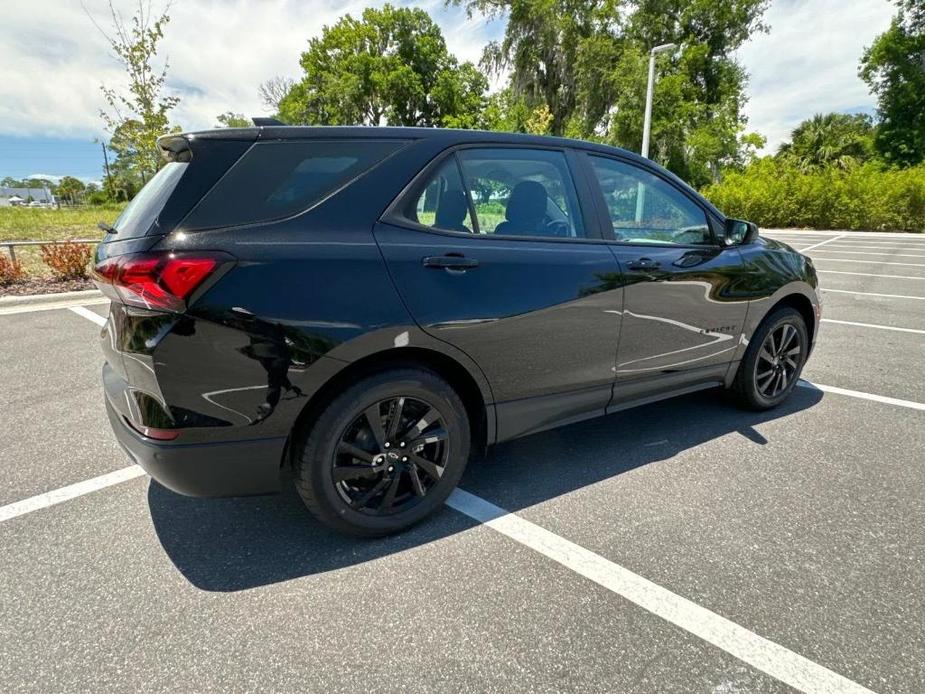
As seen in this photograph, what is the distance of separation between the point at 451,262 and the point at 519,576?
4.28 feet

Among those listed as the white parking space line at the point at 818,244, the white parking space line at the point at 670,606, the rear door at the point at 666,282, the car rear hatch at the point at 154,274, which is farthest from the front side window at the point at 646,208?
the white parking space line at the point at 818,244

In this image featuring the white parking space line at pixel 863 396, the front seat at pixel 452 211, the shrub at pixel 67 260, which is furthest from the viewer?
the shrub at pixel 67 260

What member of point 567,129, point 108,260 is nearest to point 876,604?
point 108,260

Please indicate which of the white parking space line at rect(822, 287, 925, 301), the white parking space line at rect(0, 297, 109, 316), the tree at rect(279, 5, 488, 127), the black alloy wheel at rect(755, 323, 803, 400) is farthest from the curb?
the tree at rect(279, 5, 488, 127)

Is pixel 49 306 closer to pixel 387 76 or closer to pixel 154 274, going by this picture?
pixel 154 274

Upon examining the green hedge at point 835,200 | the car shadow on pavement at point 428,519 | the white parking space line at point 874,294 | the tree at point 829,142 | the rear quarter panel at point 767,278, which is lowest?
the car shadow on pavement at point 428,519

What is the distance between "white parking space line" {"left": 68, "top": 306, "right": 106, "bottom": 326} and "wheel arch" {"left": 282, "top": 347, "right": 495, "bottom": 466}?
5.15 m

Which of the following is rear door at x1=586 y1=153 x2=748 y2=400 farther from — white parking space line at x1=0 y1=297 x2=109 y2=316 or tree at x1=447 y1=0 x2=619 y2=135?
tree at x1=447 y1=0 x2=619 y2=135

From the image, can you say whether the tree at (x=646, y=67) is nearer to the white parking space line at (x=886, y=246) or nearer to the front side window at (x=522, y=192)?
the white parking space line at (x=886, y=246)

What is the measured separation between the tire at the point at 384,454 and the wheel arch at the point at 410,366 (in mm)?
37

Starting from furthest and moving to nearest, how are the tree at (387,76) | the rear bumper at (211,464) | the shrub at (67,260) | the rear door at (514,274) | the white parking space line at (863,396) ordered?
1. the tree at (387,76)
2. the shrub at (67,260)
3. the white parking space line at (863,396)
4. the rear door at (514,274)
5. the rear bumper at (211,464)

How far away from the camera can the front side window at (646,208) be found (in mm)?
2912

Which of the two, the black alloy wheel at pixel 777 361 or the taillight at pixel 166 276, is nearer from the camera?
the taillight at pixel 166 276

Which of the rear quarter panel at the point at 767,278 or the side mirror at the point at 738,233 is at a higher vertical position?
the side mirror at the point at 738,233
